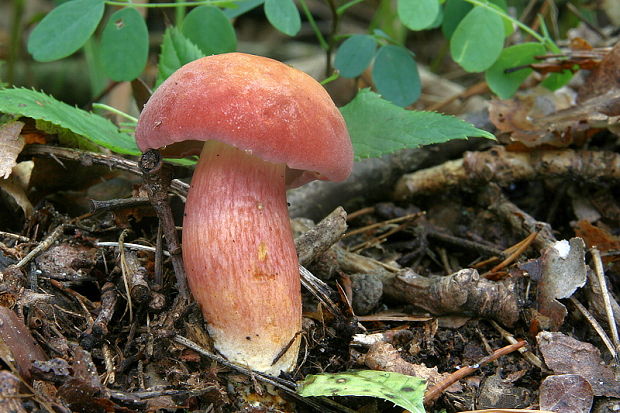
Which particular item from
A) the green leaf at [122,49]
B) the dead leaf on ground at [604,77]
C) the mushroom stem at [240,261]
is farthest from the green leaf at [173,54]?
the dead leaf on ground at [604,77]

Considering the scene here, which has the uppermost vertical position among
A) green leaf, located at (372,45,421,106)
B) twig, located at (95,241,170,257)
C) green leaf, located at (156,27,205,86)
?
green leaf, located at (156,27,205,86)

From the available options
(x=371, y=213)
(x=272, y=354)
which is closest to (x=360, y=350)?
(x=272, y=354)

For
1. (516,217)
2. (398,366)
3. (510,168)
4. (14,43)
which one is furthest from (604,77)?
(14,43)

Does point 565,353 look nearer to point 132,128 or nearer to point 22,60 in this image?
point 132,128

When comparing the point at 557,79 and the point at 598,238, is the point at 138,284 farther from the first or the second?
the point at 557,79

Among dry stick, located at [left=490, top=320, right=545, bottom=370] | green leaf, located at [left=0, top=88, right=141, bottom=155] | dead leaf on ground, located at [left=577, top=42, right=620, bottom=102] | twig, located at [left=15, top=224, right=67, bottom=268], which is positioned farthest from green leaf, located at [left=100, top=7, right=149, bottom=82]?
dead leaf on ground, located at [left=577, top=42, right=620, bottom=102]

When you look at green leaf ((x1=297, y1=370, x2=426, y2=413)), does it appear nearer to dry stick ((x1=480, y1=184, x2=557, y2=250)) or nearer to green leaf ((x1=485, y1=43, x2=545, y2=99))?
dry stick ((x1=480, y1=184, x2=557, y2=250))
